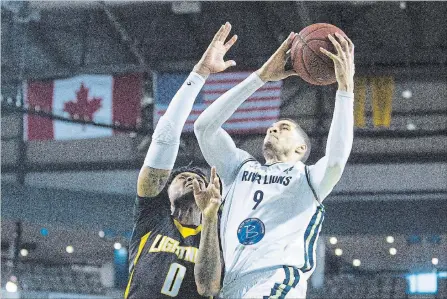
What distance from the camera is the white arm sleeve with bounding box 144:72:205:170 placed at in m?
4.54

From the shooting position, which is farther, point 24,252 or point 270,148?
point 24,252

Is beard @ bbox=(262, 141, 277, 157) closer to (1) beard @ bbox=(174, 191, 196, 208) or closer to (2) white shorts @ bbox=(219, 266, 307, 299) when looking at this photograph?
→ (1) beard @ bbox=(174, 191, 196, 208)

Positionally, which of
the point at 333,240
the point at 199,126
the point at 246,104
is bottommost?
the point at 199,126

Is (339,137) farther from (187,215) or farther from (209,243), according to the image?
(187,215)

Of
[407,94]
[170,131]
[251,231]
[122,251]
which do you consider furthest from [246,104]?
[251,231]

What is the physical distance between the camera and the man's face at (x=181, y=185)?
4766 mm

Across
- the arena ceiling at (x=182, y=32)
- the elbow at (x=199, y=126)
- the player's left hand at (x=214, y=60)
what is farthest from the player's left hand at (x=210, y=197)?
the arena ceiling at (x=182, y=32)

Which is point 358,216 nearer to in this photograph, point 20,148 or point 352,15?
point 352,15

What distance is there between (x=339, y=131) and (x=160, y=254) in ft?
3.78

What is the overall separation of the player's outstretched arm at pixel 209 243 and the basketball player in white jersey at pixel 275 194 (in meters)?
0.03

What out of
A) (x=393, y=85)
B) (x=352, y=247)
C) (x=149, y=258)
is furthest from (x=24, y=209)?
(x=149, y=258)

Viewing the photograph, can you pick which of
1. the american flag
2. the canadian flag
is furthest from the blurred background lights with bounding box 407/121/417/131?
the canadian flag

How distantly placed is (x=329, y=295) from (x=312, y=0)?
6.50 meters

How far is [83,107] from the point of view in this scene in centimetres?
1572
